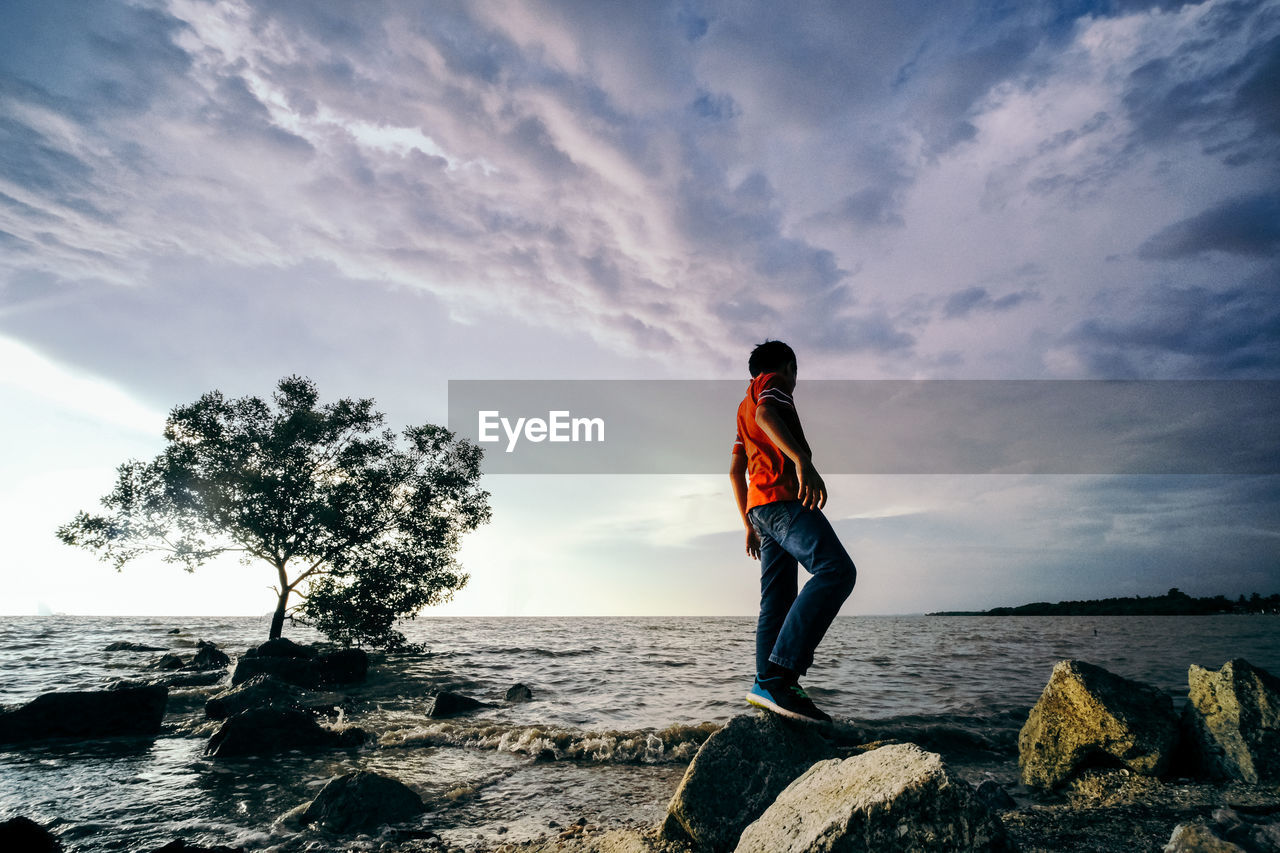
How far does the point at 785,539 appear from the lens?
4.35 meters

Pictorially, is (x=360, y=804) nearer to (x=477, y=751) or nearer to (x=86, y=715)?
(x=477, y=751)

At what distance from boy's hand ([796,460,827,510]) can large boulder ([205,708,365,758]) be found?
8828 millimetres

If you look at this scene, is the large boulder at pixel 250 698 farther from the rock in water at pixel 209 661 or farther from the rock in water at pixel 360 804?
the rock in water at pixel 209 661

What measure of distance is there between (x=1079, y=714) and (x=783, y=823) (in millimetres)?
5049

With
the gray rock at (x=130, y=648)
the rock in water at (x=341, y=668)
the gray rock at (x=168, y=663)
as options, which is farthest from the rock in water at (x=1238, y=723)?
the gray rock at (x=130, y=648)

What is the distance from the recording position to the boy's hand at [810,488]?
4.11m

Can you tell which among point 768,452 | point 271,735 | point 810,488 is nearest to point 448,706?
point 271,735

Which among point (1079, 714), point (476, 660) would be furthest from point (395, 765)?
point (476, 660)

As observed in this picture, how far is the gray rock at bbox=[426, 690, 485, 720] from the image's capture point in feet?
38.3

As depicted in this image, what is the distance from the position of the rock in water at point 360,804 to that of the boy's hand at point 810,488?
5.12 meters

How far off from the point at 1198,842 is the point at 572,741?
7470mm

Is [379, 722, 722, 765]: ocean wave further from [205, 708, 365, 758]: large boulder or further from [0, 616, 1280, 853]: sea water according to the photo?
[205, 708, 365, 758]: large boulder

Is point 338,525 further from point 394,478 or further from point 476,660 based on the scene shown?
point 476,660

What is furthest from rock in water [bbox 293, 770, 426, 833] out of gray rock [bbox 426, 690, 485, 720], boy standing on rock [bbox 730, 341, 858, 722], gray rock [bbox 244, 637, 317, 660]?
gray rock [bbox 244, 637, 317, 660]
